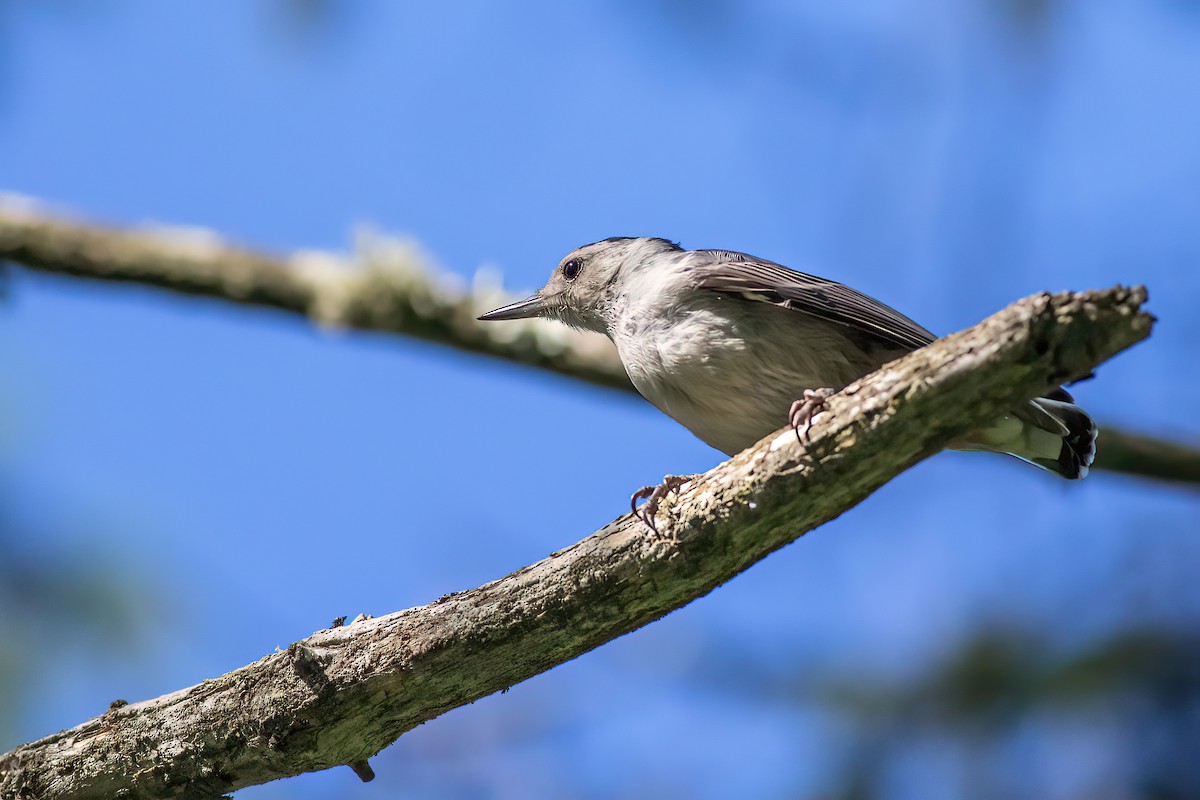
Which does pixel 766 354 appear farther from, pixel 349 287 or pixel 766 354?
pixel 349 287

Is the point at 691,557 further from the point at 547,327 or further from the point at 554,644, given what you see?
the point at 547,327

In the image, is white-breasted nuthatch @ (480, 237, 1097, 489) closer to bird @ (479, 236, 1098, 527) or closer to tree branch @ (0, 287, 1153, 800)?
bird @ (479, 236, 1098, 527)

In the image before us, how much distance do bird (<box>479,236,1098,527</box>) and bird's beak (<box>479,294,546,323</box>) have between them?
1.14 meters

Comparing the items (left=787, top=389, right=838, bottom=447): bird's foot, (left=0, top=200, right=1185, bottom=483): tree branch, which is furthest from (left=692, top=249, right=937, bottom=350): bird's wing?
(left=0, top=200, right=1185, bottom=483): tree branch

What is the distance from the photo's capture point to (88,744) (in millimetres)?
3652

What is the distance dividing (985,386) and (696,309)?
172cm

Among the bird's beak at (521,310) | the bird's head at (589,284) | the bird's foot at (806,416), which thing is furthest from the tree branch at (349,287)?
the bird's foot at (806,416)

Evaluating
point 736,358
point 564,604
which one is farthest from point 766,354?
point 564,604

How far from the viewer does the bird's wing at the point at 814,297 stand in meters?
A: 4.09

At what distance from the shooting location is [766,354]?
13.6 ft

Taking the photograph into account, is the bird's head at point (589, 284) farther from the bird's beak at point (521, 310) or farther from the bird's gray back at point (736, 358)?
the bird's gray back at point (736, 358)

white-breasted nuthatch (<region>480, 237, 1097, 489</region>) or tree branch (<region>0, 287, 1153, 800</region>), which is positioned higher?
white-breasted nuthatch (<region>480, 237, 1097, 489</region>)

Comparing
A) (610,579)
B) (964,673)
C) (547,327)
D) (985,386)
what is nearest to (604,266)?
(547,327)

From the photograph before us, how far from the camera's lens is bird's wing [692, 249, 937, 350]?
4090mm
